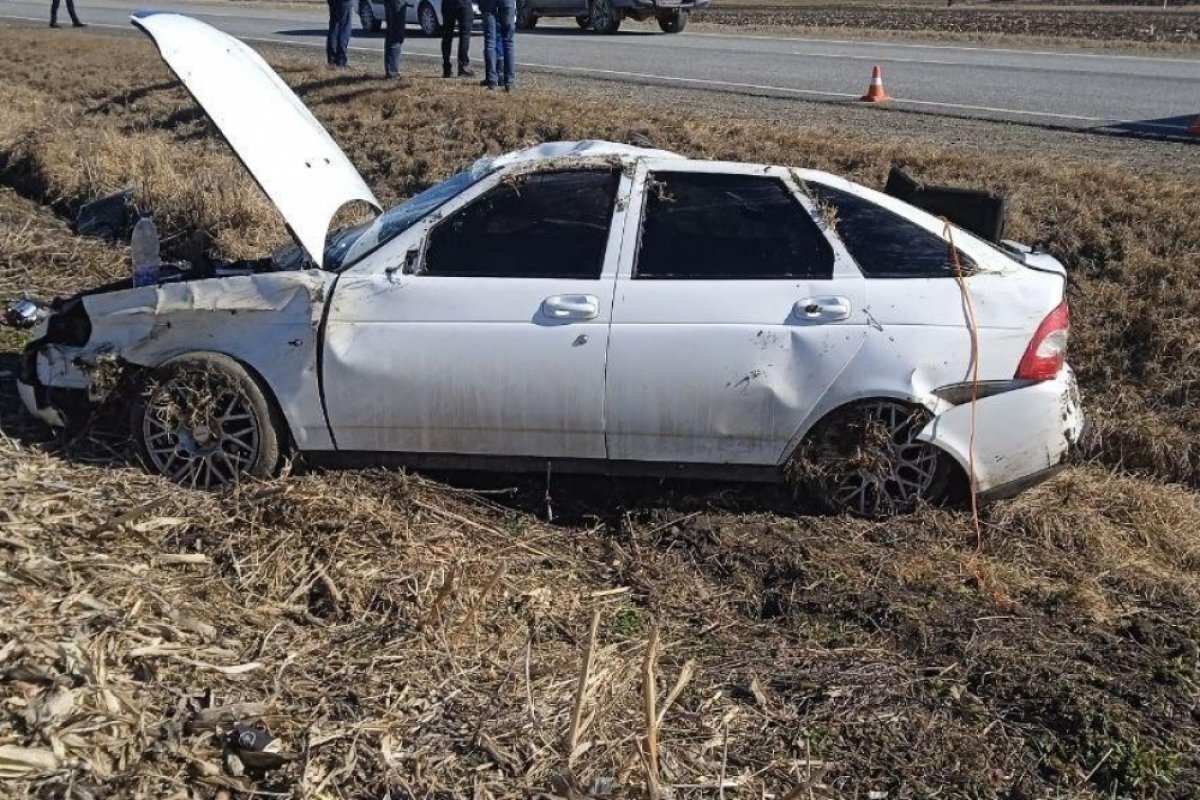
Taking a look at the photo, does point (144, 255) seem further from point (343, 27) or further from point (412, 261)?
point (343, 27)

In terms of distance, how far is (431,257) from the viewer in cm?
548

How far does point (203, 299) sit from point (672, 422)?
7.15ft

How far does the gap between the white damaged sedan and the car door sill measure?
0.01 metres

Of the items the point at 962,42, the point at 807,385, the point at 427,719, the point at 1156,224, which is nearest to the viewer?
the point at 427,719

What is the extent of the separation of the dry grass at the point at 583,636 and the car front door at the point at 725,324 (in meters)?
0.46

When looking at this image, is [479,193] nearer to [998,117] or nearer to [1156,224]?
[1156,224]

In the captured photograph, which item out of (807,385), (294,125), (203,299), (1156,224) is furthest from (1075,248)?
(203,299)

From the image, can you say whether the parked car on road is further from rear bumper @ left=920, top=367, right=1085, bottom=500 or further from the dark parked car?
rear bumper @ left=920, top=367, right=1085, bottom=500

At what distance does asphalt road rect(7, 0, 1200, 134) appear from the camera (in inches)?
545

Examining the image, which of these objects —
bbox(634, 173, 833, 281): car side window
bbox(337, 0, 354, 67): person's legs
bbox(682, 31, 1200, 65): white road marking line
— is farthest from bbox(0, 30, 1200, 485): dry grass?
bbox(682, 31, 1200, 65): white road marking line

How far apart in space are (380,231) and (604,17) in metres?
19.3

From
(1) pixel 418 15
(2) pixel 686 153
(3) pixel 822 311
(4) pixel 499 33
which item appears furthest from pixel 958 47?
(3) pixel 822 311

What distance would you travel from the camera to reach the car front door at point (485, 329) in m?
5.33

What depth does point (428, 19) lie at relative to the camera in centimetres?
2314
